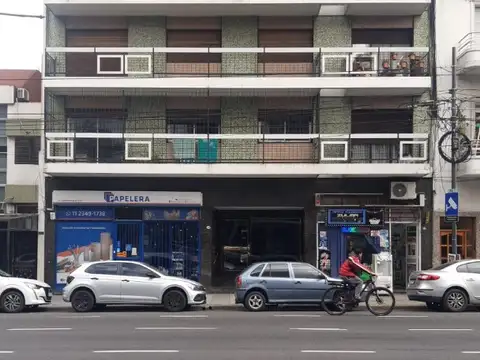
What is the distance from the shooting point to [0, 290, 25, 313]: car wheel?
15.9 meters

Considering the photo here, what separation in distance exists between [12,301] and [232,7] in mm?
11776

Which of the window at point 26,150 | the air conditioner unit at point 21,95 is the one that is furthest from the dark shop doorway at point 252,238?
the air conditioner unit at point 21,95

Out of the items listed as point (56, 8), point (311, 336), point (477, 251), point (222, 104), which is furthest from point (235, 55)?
point (311, 336)

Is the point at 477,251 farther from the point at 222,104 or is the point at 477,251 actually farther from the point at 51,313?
the point at 51,313

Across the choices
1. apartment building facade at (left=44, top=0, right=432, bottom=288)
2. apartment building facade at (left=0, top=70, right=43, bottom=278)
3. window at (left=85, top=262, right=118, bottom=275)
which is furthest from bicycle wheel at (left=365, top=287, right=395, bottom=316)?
apartment building facade at (left=0, top=70, right=43, bottom=278)

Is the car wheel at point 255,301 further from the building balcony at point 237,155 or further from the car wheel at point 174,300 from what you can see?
the building balcony at point 237,155

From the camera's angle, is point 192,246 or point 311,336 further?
point 192,246

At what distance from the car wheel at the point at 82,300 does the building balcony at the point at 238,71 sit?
735 centimetres

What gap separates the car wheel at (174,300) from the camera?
627 inches

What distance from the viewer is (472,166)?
1972cm

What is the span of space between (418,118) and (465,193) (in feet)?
10.2

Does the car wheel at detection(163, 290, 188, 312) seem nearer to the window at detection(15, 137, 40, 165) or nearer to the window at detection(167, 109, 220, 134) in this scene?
the window at detection(167, 109, 220, 134)

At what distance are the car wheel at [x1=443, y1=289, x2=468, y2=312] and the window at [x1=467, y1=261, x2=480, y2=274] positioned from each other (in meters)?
0.65

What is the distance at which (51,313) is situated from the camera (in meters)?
16.1
